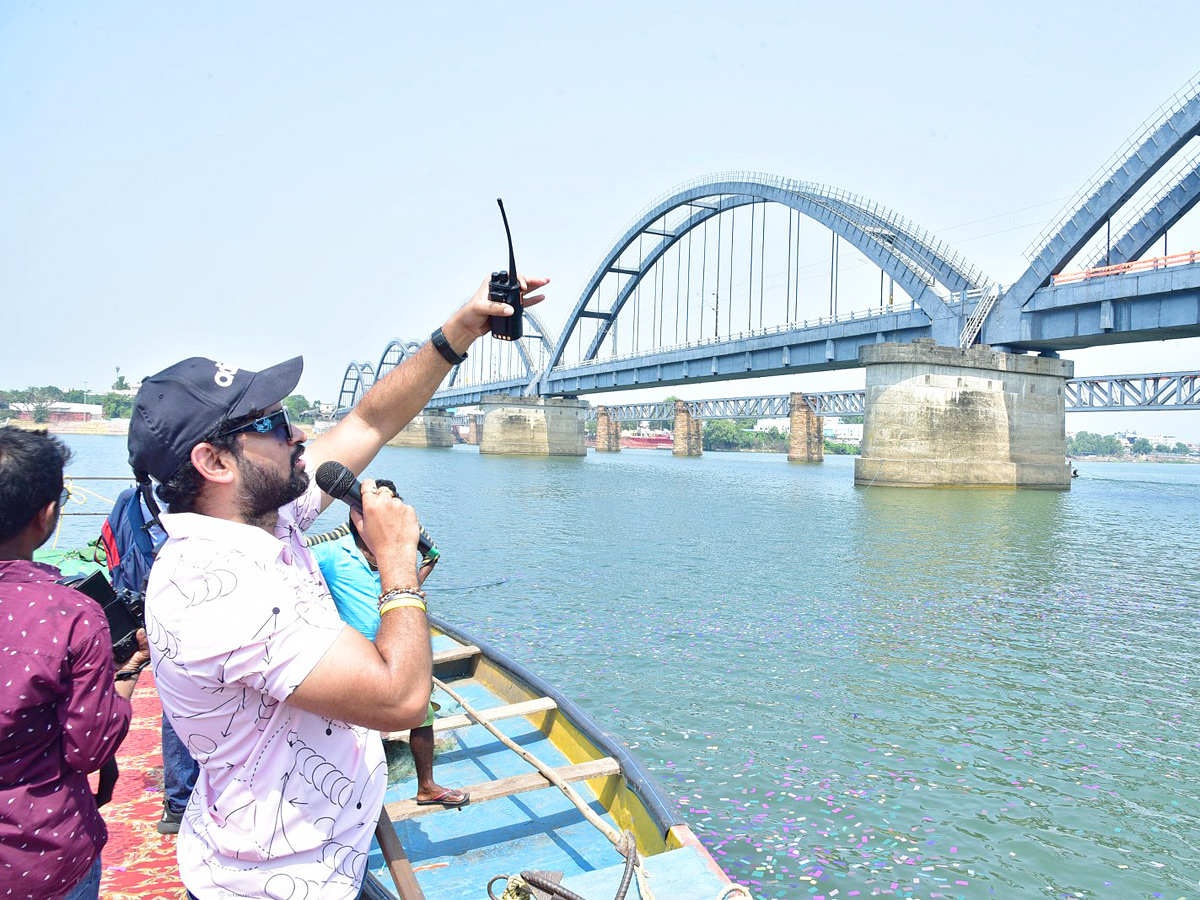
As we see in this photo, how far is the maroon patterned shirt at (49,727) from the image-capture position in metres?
2.03

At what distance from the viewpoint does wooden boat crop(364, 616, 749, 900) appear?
3.43m

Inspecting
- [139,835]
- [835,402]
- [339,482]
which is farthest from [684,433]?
[339,482]

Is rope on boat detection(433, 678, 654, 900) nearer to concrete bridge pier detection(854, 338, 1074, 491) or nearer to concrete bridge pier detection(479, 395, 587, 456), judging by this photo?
concrete bridge pier detection(854, 338, 1074, 491)

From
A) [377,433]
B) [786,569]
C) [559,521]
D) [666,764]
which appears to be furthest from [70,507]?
[377,433]

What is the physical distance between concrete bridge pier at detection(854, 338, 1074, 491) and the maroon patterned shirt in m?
41.8

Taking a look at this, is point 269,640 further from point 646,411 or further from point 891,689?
point 646,411

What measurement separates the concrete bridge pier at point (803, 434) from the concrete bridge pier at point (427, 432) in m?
53.2

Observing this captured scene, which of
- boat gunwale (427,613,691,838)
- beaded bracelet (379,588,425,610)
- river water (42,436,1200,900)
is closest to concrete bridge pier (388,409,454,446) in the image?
river water (42,436,1200,900)

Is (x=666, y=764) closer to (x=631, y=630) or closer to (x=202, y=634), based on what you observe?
(x=631, y=630)

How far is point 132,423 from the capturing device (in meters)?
1.81

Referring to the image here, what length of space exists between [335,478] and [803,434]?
10466cm

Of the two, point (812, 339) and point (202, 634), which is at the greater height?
point (812, 339)

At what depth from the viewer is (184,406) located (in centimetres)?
190

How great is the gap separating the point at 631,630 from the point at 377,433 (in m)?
10.0
